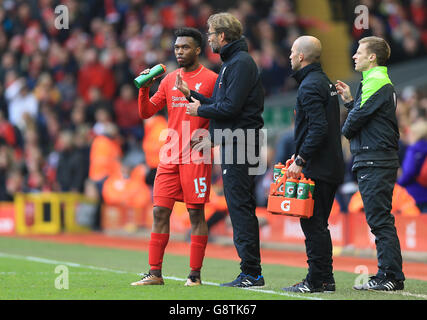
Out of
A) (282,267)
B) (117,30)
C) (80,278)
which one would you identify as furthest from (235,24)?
(117,30)

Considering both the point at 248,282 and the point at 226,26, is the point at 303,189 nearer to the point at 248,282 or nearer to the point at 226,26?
the point at 248,282

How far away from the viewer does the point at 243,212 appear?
802cm

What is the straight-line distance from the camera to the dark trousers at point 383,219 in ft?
26.0

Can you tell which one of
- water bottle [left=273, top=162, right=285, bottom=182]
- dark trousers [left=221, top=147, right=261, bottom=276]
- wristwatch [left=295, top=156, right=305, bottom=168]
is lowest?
dark trousers [left=221, top=147, right=261, bottom=276]

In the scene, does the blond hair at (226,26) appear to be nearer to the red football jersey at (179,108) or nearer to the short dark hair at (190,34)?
the short dark hair at (190,34)

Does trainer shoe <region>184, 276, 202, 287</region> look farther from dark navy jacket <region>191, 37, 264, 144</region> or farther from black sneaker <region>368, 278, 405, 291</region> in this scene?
black sneaker <region>368, 278, 405, 291</region>

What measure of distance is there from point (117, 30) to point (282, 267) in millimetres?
12743

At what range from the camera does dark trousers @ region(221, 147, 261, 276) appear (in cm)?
801

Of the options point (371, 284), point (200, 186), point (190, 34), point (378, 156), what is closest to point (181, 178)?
point (200, 186)

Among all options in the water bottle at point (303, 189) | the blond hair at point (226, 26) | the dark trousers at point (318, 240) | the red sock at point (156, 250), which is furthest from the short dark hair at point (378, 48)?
the red sock at point (156, 250)

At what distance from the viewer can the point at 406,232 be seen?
12.2 meters

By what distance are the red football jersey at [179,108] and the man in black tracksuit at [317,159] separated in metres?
0.95

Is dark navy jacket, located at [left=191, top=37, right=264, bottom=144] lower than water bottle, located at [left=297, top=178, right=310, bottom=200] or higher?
higher

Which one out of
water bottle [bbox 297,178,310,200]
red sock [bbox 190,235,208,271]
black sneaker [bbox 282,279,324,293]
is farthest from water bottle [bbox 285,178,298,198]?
red sock [bbox 190,235,208,271]
